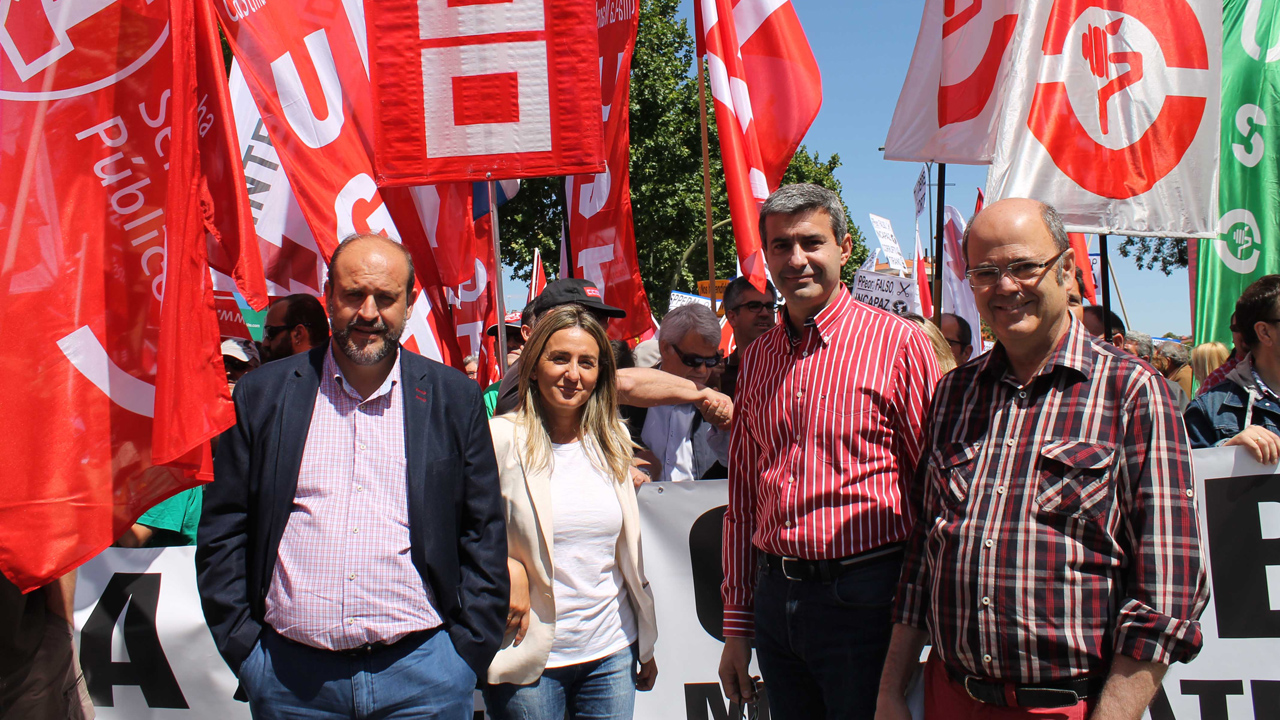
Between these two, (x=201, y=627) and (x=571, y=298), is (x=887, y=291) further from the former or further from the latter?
(x=201, y=627)

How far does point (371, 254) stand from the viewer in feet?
8.19

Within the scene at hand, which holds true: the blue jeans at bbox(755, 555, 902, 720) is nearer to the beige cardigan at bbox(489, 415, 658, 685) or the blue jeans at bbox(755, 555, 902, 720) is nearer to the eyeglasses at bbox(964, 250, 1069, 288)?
the beige cardigan at bbox(489, 415, 658, 685)

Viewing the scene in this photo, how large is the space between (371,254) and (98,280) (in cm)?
86

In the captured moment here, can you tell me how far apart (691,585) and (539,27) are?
8.20 ft

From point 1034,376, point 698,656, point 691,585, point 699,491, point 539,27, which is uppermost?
point 539,27

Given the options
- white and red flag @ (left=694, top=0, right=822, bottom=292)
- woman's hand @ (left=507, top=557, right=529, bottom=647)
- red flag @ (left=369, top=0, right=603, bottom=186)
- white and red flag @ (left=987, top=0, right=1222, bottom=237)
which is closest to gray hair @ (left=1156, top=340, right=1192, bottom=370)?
white and red flag @ (left=987, top=0, right=1222, bottom=237)

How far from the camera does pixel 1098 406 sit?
192 centimetres

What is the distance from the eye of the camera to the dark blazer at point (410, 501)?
2357mm

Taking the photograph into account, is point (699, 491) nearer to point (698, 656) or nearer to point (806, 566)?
point (698, 656)

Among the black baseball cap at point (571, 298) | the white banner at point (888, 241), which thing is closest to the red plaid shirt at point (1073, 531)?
the black baseball cap at point (571, 298)

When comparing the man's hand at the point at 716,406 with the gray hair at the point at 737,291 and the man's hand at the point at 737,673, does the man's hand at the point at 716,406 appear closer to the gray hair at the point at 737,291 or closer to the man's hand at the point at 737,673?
the man's hand at the point at 737,673

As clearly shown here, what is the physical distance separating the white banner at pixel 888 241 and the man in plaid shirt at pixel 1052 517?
10.2 metres

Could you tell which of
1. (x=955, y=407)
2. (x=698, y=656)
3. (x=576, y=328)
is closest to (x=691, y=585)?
(x=698, y=656)

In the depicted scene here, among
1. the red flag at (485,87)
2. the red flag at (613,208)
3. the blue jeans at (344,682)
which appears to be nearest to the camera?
the blue jeans at (344,682)
